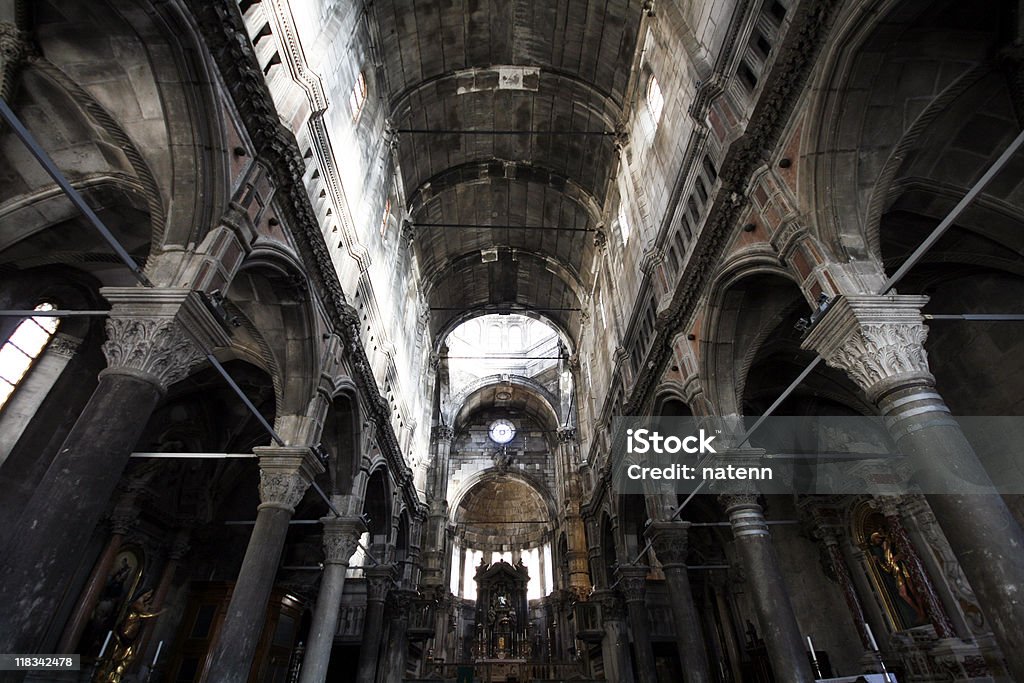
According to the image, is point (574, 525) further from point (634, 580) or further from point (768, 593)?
point (768, 593)

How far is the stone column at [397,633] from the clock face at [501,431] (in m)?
15.5

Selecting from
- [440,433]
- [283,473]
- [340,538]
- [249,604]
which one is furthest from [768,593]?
[440,433]

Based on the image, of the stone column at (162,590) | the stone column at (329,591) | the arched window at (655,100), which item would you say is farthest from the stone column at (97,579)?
the arched window at (655,100)

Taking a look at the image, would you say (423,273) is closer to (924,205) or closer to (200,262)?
(200,262)

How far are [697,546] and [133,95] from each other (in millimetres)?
22117

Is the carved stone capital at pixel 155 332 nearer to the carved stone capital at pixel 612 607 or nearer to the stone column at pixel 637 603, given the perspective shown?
the stone column at pixel 637 603

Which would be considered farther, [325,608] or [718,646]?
[718,646]

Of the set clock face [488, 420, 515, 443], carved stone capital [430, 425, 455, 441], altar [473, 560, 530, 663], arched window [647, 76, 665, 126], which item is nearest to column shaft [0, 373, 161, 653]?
arched window [647, 76, 665, 126]

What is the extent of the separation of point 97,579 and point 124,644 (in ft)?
5.81

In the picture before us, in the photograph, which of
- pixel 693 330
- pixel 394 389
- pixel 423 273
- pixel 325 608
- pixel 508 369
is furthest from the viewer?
pixel 508 369

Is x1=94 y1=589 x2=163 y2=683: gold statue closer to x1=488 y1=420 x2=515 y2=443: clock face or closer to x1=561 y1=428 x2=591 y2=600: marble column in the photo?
x1=561 y1=428 x2=591 y2=600: marble column

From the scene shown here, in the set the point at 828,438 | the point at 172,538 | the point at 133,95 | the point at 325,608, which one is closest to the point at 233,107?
the point at 133,95

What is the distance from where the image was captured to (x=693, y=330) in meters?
11.3

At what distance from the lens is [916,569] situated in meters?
12.3
